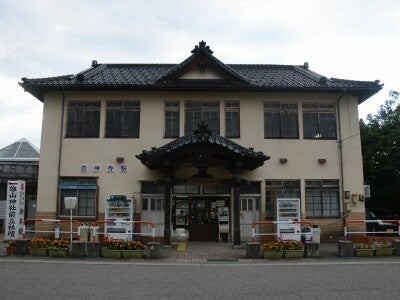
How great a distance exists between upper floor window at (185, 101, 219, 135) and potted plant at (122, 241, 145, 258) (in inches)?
266

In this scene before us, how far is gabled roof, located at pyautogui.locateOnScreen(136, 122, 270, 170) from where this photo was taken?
15812 millimetres

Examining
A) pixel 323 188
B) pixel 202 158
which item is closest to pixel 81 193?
pixel 202 158

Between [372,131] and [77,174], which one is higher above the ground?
[372,131]

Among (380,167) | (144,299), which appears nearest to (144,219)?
(144,299)

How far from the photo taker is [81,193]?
1780 centimetres

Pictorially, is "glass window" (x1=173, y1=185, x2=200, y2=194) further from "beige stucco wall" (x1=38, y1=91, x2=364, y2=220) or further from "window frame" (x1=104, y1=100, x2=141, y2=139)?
"window frame" (x1=104, y1=100, x2=141, y2=139)

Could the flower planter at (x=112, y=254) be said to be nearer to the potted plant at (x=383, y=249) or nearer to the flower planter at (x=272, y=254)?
the flower planter at (x=272, y=254)

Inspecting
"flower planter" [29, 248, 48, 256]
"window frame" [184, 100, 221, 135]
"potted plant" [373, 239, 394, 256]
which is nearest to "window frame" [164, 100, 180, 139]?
"window frame" [184, 100, 221, 135]

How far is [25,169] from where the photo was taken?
25.7 m

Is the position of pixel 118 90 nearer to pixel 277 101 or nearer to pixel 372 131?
pixel 277 101

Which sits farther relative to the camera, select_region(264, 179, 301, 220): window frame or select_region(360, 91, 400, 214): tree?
select_region(360, 91, 400, 214): tree

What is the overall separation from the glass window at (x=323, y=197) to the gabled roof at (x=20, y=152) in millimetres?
20956

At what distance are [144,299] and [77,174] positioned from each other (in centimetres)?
1153

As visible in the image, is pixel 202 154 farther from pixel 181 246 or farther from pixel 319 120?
pixel 319 120
